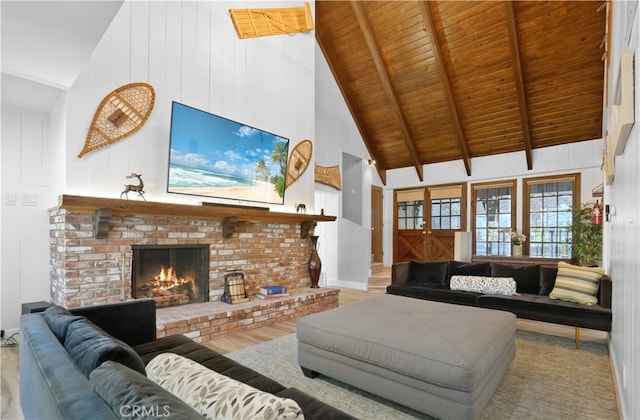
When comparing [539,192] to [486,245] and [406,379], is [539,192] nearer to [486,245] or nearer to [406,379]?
[486,245]

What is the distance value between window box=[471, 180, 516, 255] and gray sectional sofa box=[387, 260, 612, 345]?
3.31 m

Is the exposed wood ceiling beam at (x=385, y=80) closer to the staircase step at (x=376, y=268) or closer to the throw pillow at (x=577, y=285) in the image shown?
the staircase step at (x=376, y=268)

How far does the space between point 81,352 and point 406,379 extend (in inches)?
67.0

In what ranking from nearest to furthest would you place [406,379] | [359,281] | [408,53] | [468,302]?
1. [406,379]
2. [468,302]
3. [408,53]
4. [359,281]

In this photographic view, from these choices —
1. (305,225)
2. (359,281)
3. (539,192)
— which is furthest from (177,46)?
(539,192)

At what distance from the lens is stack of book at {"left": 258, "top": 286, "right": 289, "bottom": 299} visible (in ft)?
14.1

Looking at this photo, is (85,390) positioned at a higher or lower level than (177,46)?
lower

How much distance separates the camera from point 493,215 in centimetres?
748

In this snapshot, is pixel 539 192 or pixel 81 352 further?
pixel 539 192

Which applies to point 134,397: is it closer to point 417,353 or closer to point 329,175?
point 417,353

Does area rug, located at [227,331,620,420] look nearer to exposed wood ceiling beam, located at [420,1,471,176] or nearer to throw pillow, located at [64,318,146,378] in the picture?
throw pillow, located at [64,318,146,378]

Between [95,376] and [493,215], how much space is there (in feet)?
26.3

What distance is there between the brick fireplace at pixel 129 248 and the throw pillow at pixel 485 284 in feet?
7.93

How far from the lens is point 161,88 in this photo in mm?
3607
